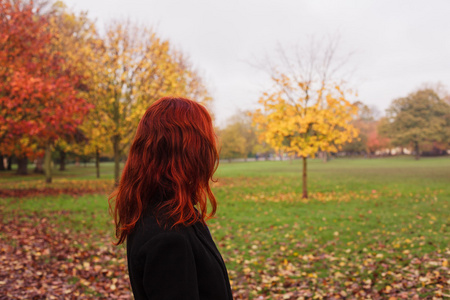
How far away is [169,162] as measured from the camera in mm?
1671

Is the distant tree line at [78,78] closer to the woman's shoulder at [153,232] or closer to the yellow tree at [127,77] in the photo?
the yellow tree at [127,77]

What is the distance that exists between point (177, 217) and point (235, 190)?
57.3 feet

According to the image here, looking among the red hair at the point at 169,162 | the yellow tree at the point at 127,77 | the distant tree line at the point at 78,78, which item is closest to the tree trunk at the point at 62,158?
the distant tree line at the point at 78,78

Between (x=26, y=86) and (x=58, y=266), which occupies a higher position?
(x=26, y=86)

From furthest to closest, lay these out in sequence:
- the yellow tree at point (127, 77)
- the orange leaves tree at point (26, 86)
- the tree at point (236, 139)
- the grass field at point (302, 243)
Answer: the tree at point (236, 139) < the yellow tree at point (127, 77) < the orange leaves tree at point (26, 86) < the grass field at point (302, 243)

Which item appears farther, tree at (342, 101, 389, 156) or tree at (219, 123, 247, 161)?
tree at (342, 101, 389, 156)

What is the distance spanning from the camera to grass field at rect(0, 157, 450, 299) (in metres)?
5.70

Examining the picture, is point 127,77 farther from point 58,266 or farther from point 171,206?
point 171,206

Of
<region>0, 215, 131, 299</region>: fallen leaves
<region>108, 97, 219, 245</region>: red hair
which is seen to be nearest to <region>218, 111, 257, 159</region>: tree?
<region>0, 215, 131, 299</region>: fallen leaves

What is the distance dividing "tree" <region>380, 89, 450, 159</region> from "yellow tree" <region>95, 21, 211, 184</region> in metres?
42.6

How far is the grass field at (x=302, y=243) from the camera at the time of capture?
224 inches

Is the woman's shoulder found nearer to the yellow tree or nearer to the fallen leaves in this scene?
the fallen leaves

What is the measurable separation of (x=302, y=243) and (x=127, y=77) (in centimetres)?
1335

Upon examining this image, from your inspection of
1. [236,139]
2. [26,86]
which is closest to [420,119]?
[236,139]
